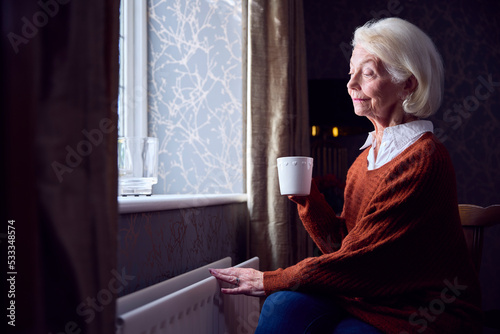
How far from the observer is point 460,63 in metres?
2.95

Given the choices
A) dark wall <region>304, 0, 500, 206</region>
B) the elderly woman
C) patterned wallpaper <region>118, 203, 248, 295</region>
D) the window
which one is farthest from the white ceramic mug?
dark wall <region>304, 0, 500, 206</region>

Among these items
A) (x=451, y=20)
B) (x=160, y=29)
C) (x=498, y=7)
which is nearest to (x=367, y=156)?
(x=160, y=29)

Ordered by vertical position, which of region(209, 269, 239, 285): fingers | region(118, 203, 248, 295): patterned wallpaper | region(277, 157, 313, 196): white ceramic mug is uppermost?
region(277, 157, 313, 196): white ceramic mug

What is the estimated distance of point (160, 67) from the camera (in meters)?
1.70

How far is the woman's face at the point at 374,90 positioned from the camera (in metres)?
1.16

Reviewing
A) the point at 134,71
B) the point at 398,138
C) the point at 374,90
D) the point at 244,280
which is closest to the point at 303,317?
the point at 244,280

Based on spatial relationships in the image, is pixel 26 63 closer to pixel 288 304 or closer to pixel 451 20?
pixel 288 304

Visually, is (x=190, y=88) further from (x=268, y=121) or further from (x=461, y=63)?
(x=461, y=63)

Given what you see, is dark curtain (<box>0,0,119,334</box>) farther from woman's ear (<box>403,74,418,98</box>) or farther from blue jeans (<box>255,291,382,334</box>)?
woman's ear (<box>403,74,418,98</box>)

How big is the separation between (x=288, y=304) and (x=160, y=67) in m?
1.15

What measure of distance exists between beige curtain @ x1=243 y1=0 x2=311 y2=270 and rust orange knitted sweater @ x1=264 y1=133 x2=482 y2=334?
2.15ft

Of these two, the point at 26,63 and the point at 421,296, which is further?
the point at 421,296

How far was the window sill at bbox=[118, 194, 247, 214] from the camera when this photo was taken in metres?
0.92

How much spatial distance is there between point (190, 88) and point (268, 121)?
354 mm
